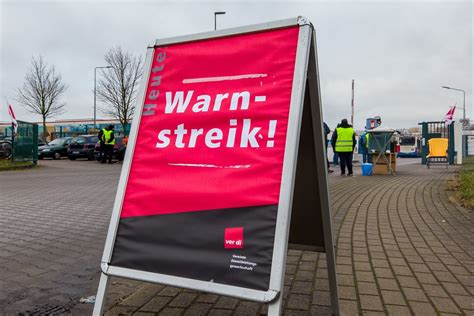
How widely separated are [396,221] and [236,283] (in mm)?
4791

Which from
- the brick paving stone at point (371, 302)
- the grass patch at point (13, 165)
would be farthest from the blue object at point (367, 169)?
the grass patch at point (13, 165)

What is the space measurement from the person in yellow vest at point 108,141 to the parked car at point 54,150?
5.49 m

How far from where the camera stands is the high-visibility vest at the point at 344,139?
13.5 meters

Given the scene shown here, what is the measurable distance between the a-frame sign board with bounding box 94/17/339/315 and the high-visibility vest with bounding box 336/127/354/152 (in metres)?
11.1

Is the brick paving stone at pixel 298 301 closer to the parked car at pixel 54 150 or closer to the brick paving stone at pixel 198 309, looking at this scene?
the brick paving stone at pixel 198 309

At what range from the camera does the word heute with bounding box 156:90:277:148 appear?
2289 millimetres

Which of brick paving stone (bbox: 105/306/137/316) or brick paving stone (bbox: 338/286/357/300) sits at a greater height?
brick paving stone (bbox: 338/286/357/300)

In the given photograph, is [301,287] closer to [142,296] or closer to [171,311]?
[171,311]

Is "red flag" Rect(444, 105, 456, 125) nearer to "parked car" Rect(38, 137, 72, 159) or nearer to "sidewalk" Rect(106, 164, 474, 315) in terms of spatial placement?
"sidewalk" Rect(106, 164, 474, 315)

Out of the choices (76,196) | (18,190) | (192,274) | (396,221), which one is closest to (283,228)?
(192,274)

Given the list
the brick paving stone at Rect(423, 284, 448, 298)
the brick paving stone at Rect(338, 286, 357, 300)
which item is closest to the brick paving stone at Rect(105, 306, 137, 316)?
the brick paving stone at Rect(338, 286, 357, 300)

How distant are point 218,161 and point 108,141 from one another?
19.8 m

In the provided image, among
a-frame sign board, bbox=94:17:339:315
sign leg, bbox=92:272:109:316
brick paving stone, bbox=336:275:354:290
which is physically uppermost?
a-frame sign board, bbox=94:17:339:315

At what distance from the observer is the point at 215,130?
240 centimetres
